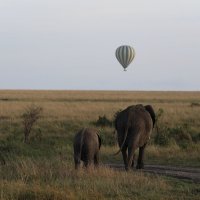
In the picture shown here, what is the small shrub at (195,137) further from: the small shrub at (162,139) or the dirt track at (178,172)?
the dirt track at (178,172)

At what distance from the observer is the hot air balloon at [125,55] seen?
188ft

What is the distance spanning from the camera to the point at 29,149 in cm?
1956

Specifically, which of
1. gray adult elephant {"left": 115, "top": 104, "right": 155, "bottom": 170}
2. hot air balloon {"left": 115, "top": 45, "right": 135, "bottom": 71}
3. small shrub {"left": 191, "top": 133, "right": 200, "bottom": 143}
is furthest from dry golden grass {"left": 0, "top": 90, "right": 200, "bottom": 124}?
gray adult elephant {"left": 115, "top": 104, "right": 155, "bottom": 170}

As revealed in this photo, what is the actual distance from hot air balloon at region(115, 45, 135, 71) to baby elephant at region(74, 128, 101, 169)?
44818 millimetres

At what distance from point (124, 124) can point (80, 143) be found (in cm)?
186

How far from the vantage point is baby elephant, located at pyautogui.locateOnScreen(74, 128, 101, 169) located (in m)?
12.6

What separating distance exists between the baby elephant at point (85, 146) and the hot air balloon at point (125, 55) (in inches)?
1764

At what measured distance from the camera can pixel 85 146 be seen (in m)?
12.6

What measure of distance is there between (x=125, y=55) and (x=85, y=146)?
4528cm

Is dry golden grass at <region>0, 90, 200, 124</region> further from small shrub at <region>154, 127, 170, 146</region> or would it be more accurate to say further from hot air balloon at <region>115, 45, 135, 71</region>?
small shrub at <region>154, 127, 170, 146</region>

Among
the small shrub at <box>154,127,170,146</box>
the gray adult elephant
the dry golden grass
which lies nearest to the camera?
the gray adult elephant

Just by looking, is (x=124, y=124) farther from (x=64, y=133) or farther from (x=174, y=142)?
(x=64, y=133)

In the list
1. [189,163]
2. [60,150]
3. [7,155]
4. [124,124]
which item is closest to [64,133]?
[60,150]

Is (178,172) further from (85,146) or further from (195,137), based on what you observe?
(195,137)
